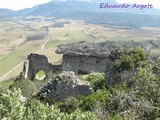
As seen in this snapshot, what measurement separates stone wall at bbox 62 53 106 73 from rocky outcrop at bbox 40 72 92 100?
14.6 meters

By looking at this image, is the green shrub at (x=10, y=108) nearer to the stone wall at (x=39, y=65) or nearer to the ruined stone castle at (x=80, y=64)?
the ruined stone castle at (x=80, y=64)

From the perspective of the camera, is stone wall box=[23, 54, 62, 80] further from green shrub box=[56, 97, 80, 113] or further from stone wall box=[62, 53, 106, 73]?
green shrub box=[56, 97, 80, 113]

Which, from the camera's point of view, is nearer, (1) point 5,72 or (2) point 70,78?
(2) point 70,78

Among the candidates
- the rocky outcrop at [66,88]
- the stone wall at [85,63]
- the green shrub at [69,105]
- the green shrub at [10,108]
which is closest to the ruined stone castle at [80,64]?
the stone wall at [85,63]

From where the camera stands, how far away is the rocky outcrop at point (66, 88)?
21719mm

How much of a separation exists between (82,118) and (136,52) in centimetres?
1282

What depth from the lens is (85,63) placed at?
37125mm

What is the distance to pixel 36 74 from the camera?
133ft

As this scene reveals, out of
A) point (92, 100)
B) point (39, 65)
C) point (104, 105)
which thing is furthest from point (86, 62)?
point (104, 105)

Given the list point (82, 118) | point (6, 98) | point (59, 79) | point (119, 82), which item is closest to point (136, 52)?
point (119, 82)

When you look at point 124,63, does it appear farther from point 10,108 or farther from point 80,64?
point 80,64

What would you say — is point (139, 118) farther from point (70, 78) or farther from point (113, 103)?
point (70, 78)

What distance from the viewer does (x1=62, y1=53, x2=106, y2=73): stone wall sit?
36875mm

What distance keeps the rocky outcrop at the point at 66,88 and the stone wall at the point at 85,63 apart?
1463 cm
